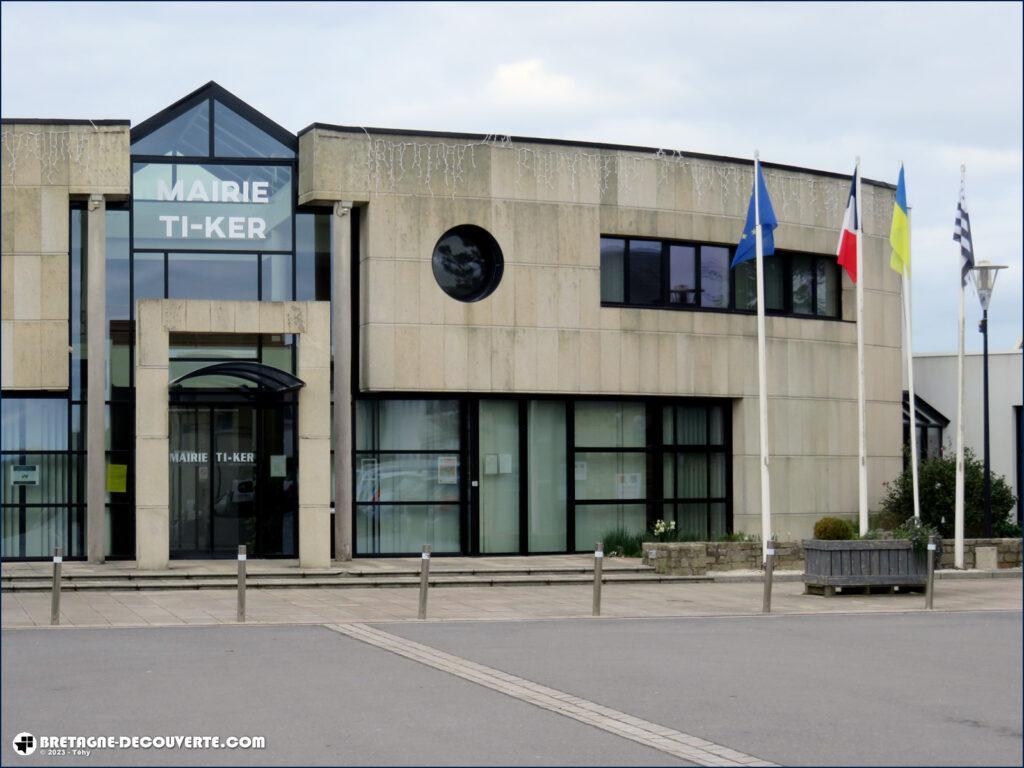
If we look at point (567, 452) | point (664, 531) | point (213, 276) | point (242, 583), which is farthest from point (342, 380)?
point (242, 583)

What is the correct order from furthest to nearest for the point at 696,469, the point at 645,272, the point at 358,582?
the point at 696,469, the point at 645,272, the point at 358,582

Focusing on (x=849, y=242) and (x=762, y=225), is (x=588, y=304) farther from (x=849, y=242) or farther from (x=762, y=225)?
(x=849, y=242)

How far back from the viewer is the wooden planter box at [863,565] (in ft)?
73.5

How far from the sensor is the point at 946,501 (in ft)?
97.9

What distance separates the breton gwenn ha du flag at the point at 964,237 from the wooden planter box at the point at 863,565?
20.7 feet

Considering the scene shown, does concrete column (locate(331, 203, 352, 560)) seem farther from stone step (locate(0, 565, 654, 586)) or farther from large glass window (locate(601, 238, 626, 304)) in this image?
large glass window (locate(601, 238, 626, 304))

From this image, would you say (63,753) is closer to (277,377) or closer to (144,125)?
(277,377)

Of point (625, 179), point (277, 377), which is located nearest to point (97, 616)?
point (277, 377)

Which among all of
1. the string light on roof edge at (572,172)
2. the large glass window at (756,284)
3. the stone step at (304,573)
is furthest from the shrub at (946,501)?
the stone step at (304,573)

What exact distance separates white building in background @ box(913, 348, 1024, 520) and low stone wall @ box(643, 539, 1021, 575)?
11.1m

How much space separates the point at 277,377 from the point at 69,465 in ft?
15.1

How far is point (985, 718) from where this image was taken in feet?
36.3

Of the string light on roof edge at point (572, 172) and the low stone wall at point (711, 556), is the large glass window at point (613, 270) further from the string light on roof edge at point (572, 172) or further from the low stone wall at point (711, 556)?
the low stone wall at point (711, 556)

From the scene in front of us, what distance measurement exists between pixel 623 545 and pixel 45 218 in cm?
1208
